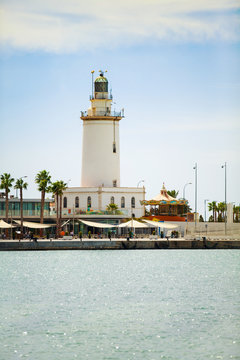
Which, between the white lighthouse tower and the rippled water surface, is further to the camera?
the white lighthouse tower

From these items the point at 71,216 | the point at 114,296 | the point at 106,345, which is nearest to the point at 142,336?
the point at 106,345

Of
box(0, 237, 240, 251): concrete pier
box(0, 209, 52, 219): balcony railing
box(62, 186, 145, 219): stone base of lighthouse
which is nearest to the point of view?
box(0, 237, 240, 251): concrete pier

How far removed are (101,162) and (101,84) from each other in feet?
33.0

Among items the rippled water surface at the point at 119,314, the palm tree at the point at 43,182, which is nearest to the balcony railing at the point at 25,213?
the palm tree at the point at 43,182

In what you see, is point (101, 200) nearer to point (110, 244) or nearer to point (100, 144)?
point (100, 144)

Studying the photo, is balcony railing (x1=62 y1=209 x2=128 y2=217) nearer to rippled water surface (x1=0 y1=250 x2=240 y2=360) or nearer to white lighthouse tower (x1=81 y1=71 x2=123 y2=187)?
white lighthouse tower (x1=81 y1=71 x2=123 y2=187)

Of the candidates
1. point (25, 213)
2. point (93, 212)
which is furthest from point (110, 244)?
point (25, 213)

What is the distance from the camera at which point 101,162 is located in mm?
104750

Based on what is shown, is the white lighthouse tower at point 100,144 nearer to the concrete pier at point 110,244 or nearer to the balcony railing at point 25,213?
the balcony railing at point 25,213

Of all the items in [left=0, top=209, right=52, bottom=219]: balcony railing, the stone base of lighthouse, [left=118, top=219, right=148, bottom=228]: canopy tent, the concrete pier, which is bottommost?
the concrete pier

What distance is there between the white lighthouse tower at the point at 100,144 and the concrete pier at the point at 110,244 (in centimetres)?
2082

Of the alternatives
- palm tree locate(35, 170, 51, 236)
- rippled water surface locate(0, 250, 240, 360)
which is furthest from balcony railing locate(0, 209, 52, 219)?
rippled water surface locate(0, 250, 240, 360)

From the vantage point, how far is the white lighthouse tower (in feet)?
344

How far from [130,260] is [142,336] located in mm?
47154
